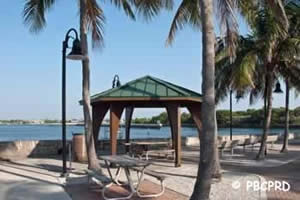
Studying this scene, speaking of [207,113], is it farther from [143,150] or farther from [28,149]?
[28,149]

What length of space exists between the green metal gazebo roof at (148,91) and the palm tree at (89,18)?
200 cm

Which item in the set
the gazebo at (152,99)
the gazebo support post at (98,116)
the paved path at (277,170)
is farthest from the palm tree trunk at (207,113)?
the gazebo support post at (98,116)

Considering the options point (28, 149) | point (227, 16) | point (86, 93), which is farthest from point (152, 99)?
point (28, 149)

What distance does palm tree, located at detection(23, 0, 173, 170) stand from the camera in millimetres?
12742

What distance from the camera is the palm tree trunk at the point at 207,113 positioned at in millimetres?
7730

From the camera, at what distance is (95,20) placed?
1338 cm

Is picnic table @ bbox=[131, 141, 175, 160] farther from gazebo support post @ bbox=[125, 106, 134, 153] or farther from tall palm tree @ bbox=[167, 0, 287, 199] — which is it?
tall palm tree @ bbox=[167, 0, 287, 199]

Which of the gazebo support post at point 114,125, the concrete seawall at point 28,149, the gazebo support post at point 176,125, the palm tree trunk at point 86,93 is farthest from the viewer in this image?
the concrete seawall at point 28,149

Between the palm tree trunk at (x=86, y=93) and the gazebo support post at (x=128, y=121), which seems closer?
the palm tree trunk at (x=86, y=93)

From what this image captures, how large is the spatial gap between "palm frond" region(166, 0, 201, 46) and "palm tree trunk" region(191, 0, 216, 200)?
4.87m

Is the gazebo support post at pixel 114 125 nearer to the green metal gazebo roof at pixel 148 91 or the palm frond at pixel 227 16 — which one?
the green metal gazebo roof at pixel 148 91

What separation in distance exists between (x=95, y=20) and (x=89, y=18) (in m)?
0.23

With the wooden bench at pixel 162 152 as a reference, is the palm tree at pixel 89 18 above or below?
above

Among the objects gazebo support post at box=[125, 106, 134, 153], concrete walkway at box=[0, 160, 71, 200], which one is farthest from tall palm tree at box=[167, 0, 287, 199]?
gazebo support post at box=[125, 106, 134, 153]
